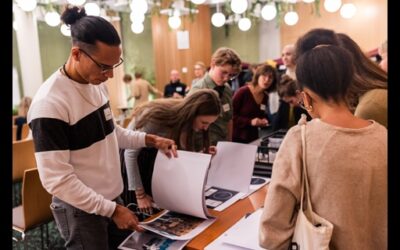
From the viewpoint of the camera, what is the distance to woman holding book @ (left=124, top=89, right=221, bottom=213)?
1.53 metres

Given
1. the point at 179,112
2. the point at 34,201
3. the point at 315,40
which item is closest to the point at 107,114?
the point at 179,112

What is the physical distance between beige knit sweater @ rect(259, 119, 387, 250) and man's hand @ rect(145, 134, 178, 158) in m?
0.59

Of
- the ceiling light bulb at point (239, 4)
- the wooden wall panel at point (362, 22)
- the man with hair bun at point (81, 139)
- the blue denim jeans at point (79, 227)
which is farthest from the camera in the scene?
the wooden wall panel at point (362, 22)

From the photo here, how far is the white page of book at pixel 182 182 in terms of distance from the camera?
1328 mm

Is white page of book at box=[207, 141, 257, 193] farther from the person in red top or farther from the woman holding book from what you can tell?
the person in red top

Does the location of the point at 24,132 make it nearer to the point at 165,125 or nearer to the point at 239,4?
the point at 239,4

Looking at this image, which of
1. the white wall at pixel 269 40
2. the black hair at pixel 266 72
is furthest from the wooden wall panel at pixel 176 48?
the black hair at pixel 266 72

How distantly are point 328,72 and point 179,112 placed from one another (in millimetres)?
864

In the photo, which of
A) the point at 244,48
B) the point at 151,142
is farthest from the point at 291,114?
the point at 244,48

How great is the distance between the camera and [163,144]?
1.47 m

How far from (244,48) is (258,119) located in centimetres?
597

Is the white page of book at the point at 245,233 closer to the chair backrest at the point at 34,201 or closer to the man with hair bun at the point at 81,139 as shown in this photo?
the man with hair bun at the point at 81,139
